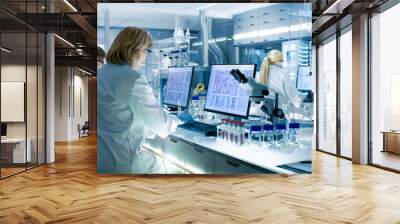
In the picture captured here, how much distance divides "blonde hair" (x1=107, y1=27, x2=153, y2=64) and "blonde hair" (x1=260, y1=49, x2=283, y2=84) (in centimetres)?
174

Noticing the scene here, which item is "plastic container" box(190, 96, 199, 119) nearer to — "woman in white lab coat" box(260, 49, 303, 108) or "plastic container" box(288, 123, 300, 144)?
"woman in white lab coat" box(260, 49, 303, 108)

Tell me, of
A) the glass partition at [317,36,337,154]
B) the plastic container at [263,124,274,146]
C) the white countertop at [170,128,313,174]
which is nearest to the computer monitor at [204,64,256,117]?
the white countertop at [170,128,313,174]

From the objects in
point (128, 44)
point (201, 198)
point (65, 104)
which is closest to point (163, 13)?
point (128, 44)

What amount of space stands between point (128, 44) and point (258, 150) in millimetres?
2524

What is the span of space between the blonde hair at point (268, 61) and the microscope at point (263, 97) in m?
0.15

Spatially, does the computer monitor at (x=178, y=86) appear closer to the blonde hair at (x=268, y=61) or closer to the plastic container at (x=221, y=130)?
the plastic container at (x=221, y=130)

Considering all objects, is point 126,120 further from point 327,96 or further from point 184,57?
point 327,96

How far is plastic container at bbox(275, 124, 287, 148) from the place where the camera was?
19.5 ft

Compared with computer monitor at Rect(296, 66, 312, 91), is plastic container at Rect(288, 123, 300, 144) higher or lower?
lower

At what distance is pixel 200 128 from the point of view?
5992 mm

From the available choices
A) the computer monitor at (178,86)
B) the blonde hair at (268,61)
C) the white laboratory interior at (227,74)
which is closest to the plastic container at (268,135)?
the white laboratory interior at (227,74)

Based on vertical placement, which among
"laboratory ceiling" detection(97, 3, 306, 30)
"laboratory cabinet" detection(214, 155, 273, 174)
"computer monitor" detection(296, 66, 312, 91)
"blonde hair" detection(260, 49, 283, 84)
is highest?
"laboratory ceiling" detection(97, 3, 306, 30)

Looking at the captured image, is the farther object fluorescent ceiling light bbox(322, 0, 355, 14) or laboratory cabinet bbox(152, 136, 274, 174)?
fluorescent ceiling light bbox(322, 0, 355, 14)

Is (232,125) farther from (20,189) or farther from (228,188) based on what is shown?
(20,189)
